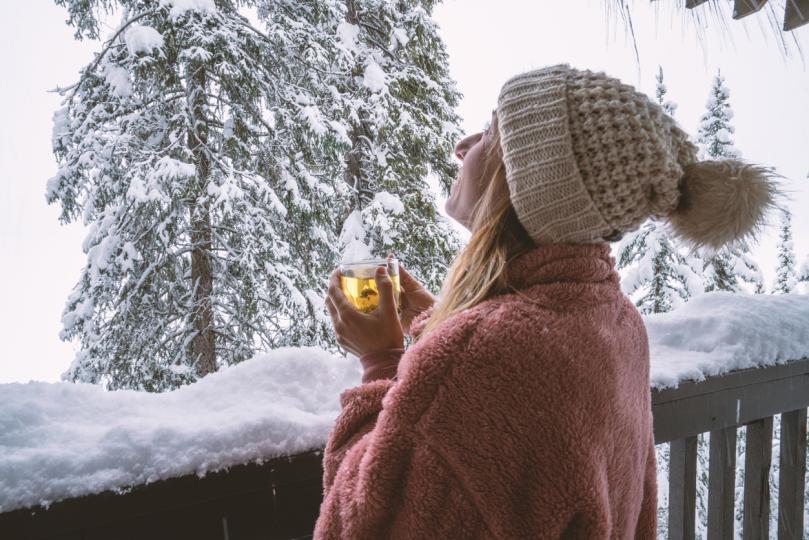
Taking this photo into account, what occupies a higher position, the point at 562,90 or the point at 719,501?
the point at 562,90

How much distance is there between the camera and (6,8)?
4660 mm

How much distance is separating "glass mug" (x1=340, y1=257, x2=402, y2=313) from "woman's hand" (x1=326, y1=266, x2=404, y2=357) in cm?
4

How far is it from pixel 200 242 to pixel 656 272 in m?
11.6

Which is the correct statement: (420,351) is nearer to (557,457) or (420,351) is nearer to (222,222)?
(557,457)

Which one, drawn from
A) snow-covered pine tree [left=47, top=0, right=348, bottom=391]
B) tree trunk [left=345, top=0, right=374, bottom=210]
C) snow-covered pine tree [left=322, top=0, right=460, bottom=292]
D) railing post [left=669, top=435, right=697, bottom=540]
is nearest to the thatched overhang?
railing post [left=669, top=435, right=697, bottom=540]

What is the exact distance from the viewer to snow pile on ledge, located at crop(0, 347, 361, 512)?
850 millimetres

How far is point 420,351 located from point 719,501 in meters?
1.83

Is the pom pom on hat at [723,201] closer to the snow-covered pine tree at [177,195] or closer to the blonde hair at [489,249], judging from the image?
the blonde hair at [489,249]

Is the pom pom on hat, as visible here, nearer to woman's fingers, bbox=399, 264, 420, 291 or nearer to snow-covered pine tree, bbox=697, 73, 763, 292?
woman's fingers, bbox=399, 264, 420, 291

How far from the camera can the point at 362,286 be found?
1.27 meters

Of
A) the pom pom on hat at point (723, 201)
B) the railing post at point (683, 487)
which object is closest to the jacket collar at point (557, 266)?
the pom pom on hat at point (723, 201)

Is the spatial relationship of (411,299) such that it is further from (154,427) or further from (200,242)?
(200,242)

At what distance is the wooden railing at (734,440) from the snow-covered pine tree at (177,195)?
6231mm

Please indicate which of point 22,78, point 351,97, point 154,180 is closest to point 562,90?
point 154,180
